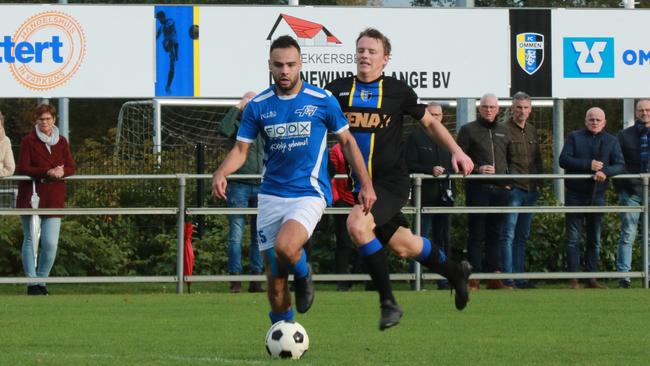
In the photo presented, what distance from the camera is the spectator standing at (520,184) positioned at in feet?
49.4

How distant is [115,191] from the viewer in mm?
17000

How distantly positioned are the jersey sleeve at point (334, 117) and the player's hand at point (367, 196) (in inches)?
15.6

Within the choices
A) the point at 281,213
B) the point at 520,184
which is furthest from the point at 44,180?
the point at 281,213

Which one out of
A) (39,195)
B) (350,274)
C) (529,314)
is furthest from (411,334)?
(39,195)

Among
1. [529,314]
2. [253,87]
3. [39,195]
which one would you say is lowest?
[529,314]

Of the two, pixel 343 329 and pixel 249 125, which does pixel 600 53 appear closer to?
pixel 343 329

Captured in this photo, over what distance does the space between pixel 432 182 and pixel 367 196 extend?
6.64m

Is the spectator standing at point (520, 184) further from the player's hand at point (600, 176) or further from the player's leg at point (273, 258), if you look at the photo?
the player's leg at point (273, 258)

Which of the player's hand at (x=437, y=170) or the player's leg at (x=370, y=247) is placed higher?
the player's hand at (x=437, y=170)

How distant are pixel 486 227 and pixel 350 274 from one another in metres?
1.66

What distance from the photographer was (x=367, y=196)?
8.58m

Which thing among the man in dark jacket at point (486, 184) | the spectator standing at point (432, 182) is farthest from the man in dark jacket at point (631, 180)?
the spectator standing at point (432, 182)

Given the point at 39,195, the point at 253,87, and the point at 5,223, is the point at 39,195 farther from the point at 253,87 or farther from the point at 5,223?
the point at 253,87

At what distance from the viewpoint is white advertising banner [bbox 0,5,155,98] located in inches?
663
